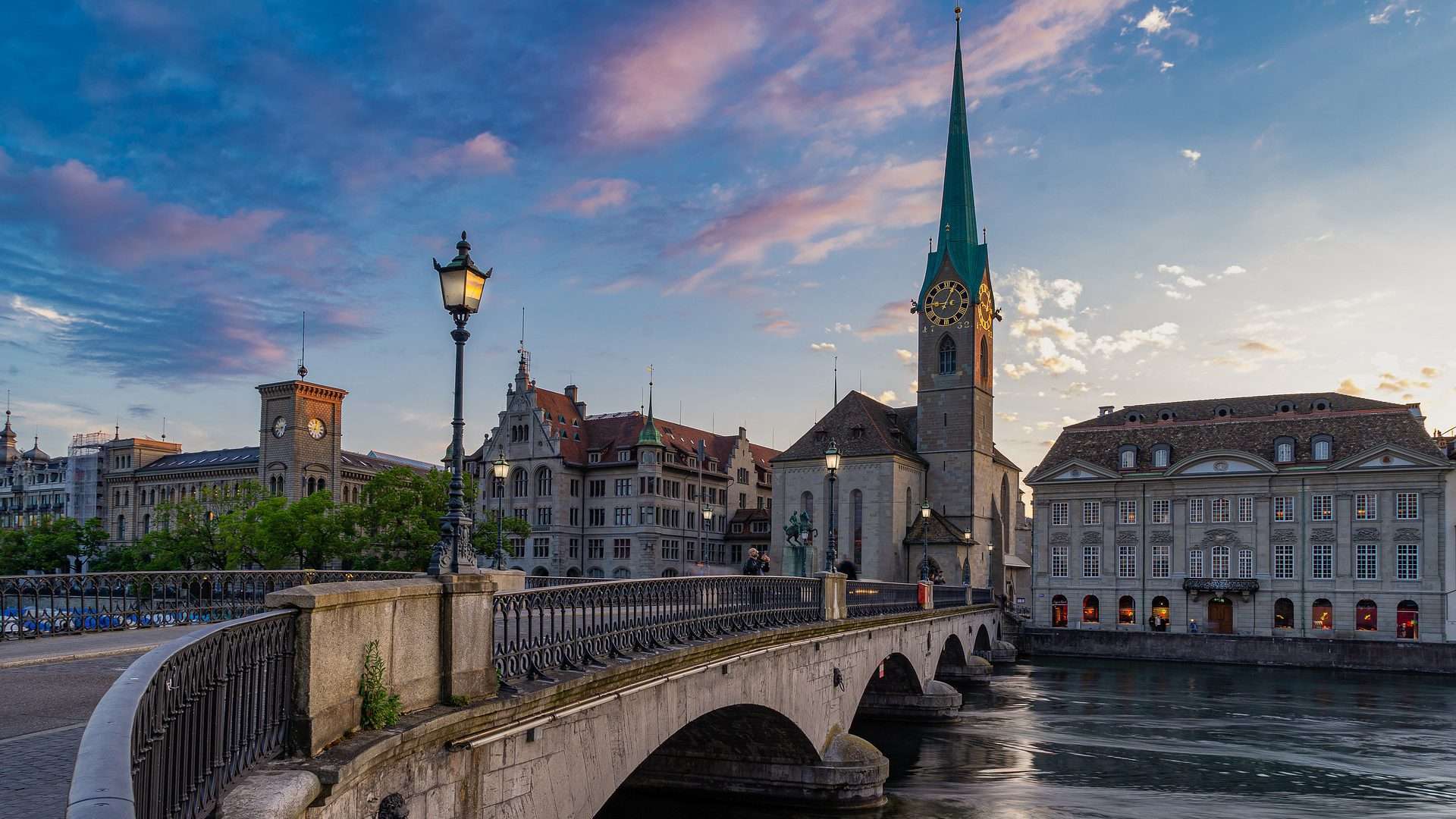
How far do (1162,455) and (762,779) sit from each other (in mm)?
54912

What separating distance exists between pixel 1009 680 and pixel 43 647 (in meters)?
46.3

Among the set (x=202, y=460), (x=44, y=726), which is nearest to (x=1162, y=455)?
(x=44, y=726)

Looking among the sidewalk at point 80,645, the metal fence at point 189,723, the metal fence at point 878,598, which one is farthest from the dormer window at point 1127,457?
the metal fence at point 189,723

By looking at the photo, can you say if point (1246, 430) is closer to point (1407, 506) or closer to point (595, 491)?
point (1407, 506)

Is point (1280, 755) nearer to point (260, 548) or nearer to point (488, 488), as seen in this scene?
point (260, 548)

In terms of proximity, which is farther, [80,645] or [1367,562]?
[1367,562]

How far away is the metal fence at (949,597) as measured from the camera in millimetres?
50750

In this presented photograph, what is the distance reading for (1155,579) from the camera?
71.6 metres

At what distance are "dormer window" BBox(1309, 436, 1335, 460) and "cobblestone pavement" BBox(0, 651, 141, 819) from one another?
67.5m

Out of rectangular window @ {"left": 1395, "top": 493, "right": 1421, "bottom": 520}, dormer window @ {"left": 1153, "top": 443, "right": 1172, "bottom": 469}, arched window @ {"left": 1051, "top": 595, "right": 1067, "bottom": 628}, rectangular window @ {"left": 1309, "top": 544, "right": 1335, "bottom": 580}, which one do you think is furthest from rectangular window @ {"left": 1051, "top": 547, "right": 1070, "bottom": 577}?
rectangular window @ {"left": 1395, "top": 493, "right": 1421, "bottom": 520}

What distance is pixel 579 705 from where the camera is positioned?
13.1 metres

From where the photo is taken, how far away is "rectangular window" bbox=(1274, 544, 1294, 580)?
220 feet

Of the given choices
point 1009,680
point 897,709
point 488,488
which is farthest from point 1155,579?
point 488,488

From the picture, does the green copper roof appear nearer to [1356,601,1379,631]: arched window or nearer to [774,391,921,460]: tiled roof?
[774,391,921,460]: tiled roof
